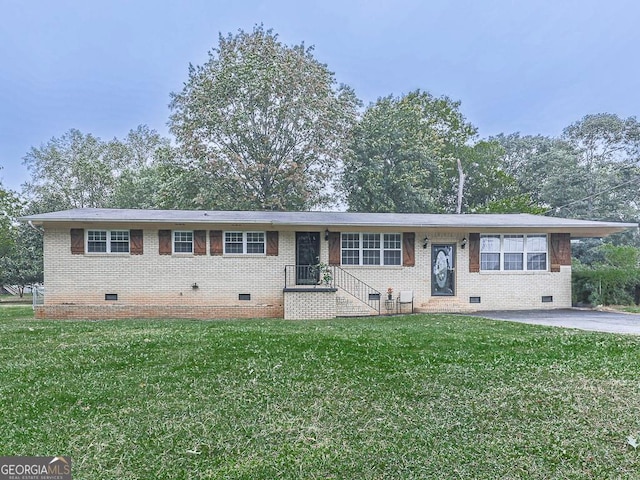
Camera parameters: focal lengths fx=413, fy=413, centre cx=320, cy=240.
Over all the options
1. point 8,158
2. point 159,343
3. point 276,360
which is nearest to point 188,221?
point 159,343

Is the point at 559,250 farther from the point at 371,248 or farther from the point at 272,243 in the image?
the point at 272,243

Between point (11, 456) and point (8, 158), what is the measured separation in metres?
33.5

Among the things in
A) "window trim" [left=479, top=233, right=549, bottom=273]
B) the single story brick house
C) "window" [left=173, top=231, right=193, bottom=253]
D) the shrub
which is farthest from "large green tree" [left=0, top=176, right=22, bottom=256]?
the shrub

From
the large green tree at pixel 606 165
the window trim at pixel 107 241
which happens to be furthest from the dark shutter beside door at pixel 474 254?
the large green tree at pixel 606 165

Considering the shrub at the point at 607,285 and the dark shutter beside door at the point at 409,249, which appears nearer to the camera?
the dark shutter beside door at the point at 409,249

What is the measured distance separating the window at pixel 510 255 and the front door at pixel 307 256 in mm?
5340

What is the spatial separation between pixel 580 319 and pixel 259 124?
55.3ft

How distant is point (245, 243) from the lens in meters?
12.6

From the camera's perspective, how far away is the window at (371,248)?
12984 mm

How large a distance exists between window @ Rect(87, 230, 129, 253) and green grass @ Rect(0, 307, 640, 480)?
5821 mm

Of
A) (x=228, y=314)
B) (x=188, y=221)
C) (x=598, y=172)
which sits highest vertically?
(x=598, y=172)

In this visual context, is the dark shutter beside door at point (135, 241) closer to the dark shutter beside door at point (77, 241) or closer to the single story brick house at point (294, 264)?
the single story brick house at point (294, 264)

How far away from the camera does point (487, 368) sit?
511 cm

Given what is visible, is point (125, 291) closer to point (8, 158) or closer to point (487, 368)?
point (487, 368)
